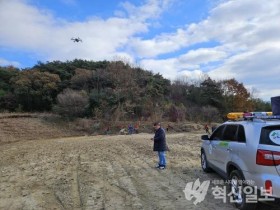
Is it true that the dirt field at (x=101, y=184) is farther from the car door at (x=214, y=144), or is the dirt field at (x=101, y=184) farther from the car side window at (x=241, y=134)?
the car side window at (x=241, y=134)

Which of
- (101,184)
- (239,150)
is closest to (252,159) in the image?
(239,150)

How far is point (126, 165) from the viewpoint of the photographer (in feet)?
40.6

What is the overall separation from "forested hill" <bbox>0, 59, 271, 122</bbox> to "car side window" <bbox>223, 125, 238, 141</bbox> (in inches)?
1294

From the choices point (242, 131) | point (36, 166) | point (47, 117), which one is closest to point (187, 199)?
point (242, 131)

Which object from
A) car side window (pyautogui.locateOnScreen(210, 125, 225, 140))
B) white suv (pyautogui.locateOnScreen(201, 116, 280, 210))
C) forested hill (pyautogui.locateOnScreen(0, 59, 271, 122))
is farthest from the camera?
forested hill (pyautogui.locateOnScreen(0, 59, 271, 122))

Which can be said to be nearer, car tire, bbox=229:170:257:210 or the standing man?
car tire, bbox=229:170:257:210

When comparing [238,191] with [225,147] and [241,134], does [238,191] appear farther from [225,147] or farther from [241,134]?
→ [225,147]

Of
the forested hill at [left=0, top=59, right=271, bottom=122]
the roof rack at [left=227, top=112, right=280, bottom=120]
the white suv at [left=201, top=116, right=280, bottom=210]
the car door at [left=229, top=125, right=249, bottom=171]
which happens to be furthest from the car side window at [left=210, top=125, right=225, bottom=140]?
the forested hill at [left=0, top=59, right=271, bottom=122]

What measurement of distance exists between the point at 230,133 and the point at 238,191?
5.03 ft

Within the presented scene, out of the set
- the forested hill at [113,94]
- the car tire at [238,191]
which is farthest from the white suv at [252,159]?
the forested hill at [113,94]

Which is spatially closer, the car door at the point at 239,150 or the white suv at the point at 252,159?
the white suv at the point at 252,159

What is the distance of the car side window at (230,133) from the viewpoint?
→ 25.3ft

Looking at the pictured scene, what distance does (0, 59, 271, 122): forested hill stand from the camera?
139 feet

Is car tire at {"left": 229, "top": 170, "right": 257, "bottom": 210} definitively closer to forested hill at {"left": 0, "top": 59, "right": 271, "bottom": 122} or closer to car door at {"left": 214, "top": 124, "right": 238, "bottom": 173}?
car door at {"left": 214, "top": 124, "right": 238, "bottom": 173}
